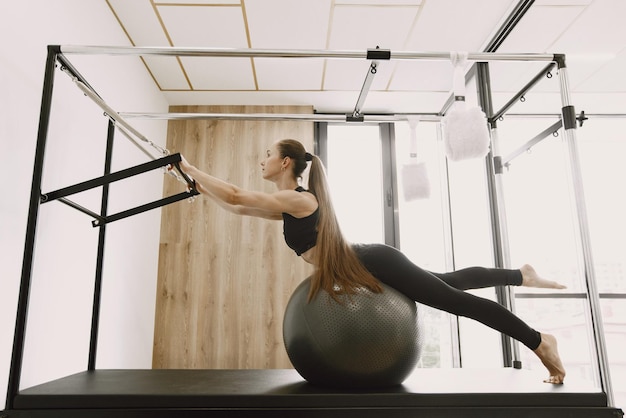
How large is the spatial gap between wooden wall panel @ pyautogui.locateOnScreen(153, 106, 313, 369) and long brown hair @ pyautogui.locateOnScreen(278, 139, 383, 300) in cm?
167

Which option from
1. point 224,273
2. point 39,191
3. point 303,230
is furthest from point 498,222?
point 39,191

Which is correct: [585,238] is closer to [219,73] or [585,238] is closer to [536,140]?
[536,140]

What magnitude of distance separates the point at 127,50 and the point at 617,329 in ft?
12.2

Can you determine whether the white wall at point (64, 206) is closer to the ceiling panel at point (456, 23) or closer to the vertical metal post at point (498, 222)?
the ceiling panel at point (456, 23)

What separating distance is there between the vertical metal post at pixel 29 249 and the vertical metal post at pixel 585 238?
1.91 metres

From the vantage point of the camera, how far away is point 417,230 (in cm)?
381

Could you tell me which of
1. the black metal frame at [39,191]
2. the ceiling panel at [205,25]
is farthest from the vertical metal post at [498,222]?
the black metal frame at [39,191]

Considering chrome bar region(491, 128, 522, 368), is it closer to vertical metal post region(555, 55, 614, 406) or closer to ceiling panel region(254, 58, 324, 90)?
vertical metal post region(555, 55, 614, 406)

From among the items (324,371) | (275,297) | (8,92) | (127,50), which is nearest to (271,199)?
(324,371)

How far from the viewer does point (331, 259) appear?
66.7 inches

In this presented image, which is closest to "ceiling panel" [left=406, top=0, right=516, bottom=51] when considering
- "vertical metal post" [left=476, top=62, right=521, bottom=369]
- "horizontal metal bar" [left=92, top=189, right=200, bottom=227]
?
"vertical metal post" [left=476, top=62, right=521, bottom=369]

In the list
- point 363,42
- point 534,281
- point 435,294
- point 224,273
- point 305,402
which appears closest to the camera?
point 305,402

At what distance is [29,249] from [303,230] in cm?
95

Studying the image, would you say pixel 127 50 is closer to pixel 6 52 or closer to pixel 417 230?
pixel 6 52
